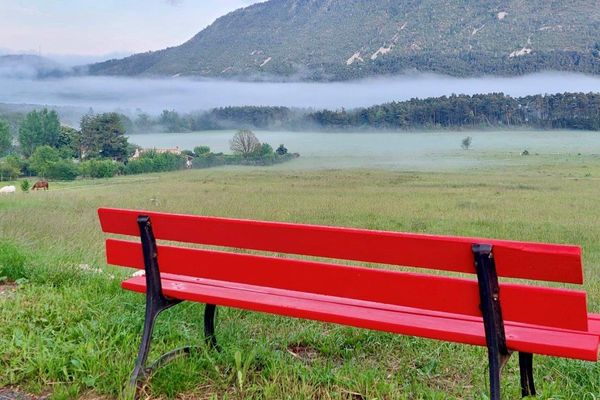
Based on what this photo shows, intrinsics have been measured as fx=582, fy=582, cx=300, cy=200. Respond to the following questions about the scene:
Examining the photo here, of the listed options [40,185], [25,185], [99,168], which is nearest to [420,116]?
[99,168]

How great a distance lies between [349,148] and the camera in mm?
15898

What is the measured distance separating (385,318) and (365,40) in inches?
677

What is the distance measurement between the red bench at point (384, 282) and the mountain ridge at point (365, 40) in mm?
14315

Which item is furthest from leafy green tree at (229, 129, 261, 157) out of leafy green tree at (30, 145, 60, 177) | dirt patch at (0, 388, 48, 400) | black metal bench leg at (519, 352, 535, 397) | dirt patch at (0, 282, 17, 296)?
black metal bench leg at (519, 352, 535, 397)

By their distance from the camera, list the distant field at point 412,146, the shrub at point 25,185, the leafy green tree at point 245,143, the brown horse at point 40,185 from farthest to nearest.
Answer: the distant field at point 412,146
the leafy green tree at point 245,143
the brown horse at point 40,185
the shrub at point 25,185

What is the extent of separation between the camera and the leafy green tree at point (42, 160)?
11.5m

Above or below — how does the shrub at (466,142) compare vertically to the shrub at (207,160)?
below

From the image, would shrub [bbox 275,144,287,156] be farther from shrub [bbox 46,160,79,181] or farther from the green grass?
the green grass

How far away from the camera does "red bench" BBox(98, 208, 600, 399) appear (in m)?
Answer: 1.89

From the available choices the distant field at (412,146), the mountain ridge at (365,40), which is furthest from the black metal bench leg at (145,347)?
the mountain ridge at (365,40)

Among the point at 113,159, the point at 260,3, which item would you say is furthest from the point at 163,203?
the point at 260,3

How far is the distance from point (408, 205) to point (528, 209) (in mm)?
2234

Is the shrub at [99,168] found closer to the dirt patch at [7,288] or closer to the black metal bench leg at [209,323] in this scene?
the dirt patch at [7,288]

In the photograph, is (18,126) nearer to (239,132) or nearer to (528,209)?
(239,132)
